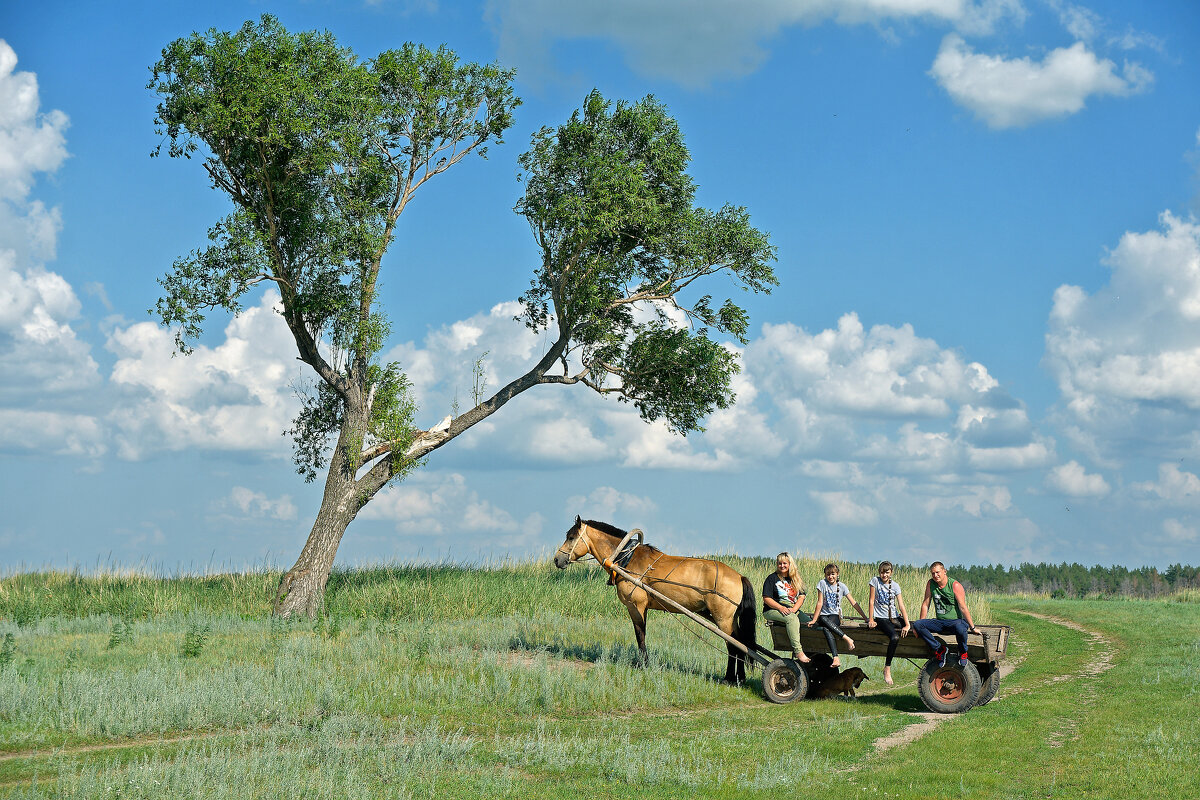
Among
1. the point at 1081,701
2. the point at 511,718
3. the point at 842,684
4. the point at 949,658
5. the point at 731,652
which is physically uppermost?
the point at 949,658

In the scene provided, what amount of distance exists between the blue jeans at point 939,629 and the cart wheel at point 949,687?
453 millimetres

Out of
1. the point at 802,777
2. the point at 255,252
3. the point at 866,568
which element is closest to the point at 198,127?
the point at 255,252

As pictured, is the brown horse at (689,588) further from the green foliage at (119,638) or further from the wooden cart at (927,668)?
the green foliage at (119,638)

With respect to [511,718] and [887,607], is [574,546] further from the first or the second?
[887,607]

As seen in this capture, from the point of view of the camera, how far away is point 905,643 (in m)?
13.2

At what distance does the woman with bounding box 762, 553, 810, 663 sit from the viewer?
1402cm

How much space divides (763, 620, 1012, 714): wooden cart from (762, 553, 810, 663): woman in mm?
260

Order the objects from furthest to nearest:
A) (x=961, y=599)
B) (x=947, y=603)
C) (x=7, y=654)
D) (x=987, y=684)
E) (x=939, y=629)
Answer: (x=7, y=654), (x=987, y=684), (x=947, y=603), (x=939, y=629), (x=961, y=599)

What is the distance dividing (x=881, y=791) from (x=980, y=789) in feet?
3.53

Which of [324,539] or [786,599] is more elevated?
[324,539]

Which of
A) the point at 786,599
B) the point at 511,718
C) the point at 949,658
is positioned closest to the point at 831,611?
the point at 786,599

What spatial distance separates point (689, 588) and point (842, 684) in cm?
285

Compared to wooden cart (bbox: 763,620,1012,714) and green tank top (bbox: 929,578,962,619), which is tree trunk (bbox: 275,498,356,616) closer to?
wooden cart (bbox: 763,620,1012,714)

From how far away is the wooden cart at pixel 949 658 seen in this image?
42.9 feet
